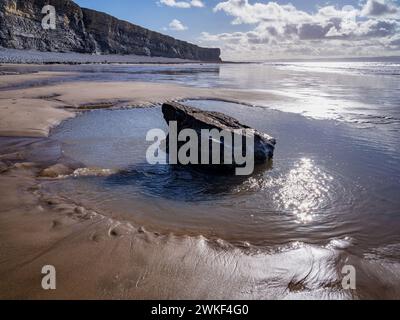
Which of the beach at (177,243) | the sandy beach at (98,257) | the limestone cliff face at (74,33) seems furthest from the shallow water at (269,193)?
the limestone cliff face at (74,33)

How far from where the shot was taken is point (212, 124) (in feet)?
20.0

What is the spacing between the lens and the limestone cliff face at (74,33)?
5409 centimetres

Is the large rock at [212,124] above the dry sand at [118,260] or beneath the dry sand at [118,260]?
above

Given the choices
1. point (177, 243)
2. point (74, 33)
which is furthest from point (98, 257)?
point (74, 33)

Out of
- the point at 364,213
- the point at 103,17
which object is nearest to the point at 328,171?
the point at 364,213

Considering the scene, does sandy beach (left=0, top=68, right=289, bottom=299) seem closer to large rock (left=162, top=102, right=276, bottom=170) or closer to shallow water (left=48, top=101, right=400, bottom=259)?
shallow water (left=48, top=101, right=400, bottom=259)

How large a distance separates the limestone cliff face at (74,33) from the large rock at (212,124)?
58.7m

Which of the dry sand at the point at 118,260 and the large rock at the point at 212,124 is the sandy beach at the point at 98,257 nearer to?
the dry sand at the point at 118,260

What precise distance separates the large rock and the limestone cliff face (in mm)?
58749

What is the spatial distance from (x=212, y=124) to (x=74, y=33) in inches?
2821

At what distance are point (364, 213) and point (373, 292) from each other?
160 centimetres

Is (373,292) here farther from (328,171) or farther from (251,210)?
(328,171)

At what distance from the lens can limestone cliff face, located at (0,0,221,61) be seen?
177 ft
